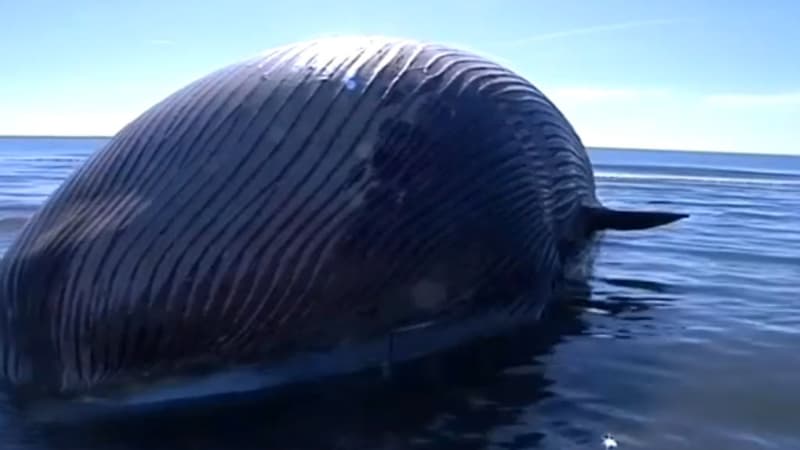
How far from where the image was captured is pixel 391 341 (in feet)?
17.9

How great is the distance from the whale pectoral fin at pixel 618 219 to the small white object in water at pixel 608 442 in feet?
9.29

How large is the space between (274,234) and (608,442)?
2.03 metres

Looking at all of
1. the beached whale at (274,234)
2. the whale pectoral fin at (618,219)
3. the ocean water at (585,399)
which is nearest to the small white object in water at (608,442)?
the ocean water at (585,399)

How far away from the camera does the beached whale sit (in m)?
4.66

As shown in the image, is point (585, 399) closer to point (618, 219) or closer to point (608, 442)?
point (608, 442)

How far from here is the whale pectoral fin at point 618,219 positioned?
24.7ft

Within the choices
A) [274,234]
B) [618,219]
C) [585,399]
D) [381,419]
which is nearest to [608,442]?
[585,399]

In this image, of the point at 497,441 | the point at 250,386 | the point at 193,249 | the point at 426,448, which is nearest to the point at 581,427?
the point at 497,441

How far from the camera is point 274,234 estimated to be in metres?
4.73

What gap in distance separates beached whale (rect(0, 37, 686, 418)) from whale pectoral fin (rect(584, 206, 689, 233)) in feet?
5.95

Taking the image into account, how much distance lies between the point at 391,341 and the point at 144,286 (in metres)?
1.52

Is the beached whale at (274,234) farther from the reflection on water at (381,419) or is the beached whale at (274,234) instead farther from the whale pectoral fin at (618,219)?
the whale pectoral fin at (618,219)

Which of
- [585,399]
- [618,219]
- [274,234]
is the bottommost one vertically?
[585,399]

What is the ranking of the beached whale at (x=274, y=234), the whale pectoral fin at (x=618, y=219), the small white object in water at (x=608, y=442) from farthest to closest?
the whale pectoral fin at (x=618, y=219) → the small white object in water at (x=608, y=442) → the beached whale at (x=274, y=234)
